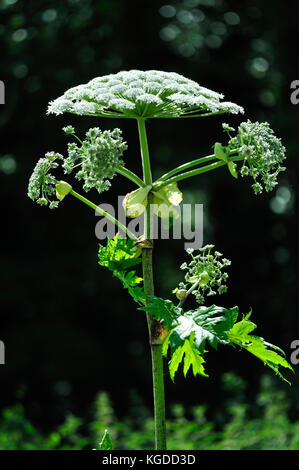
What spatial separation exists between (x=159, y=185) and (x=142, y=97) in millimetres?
236

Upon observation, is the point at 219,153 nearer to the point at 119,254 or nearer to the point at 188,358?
the point at 119,254

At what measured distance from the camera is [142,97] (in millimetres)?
1560

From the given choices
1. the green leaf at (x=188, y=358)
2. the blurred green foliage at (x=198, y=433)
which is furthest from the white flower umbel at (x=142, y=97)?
the blurred green foliage at (x=198, y=433)

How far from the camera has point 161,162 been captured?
817 centimetres

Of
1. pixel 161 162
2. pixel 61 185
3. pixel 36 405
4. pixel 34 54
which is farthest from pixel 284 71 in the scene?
pixel 61 185

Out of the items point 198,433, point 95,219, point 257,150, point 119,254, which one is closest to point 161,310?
point 119,254

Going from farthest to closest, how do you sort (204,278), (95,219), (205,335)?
(95,219) → (204,278) → (205,335)

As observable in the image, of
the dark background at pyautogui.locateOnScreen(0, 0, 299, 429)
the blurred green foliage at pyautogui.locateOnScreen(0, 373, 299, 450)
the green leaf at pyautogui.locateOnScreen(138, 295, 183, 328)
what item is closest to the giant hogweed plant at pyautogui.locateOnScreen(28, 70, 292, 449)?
the green leaf at pyautogui.locateOnScreen(138, 295, 183, 328)

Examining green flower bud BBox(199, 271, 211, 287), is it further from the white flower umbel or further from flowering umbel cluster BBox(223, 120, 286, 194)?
the white flower umbel

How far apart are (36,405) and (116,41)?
458 centimetres

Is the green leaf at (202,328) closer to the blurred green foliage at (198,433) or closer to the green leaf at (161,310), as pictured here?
the green leaf at (161,310)

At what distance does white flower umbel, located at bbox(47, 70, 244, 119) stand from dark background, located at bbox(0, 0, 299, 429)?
19.5ft

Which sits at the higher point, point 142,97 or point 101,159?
point 142,97

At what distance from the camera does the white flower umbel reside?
1598mm
